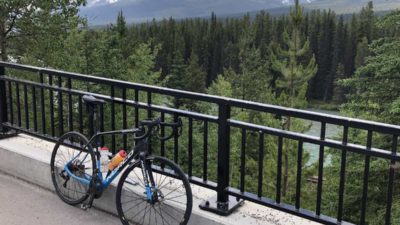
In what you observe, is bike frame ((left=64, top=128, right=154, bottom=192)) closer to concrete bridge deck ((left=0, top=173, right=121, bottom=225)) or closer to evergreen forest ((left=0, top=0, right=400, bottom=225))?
concrete bridge deck ((left=0, top=173, right=121, bottom=225))

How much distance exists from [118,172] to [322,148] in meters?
1.74

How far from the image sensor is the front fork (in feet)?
11.9

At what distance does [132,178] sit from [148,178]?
0.47m

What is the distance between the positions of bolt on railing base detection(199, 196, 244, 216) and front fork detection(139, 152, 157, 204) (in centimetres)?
41

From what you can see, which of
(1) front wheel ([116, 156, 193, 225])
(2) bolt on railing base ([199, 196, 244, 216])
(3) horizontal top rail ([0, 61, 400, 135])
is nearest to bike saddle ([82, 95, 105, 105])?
(3) horizontal top rail ([0, 61, 400, 135])

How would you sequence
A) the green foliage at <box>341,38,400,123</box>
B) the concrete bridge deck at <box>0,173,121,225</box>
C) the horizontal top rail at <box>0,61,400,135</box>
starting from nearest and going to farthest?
the horizontal top rail at <box>0,61,400,135</box>
the concrete bridge deck at <box>0,173,121,225</box>
the green foliage at <box>341,38,400,123</box>

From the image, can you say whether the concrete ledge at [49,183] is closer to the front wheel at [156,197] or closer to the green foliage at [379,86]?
the front wheel at [156,197]

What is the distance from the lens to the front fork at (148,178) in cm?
364

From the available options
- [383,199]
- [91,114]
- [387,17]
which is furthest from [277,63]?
[91,114]

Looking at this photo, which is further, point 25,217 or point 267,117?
point 267,117

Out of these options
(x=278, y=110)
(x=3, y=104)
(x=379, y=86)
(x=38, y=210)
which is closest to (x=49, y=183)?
(x=38, y=210)

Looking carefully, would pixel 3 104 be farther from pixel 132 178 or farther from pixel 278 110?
pixel 278 110

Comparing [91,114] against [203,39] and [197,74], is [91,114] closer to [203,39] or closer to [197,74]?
[197,74]

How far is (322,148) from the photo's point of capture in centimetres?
317
